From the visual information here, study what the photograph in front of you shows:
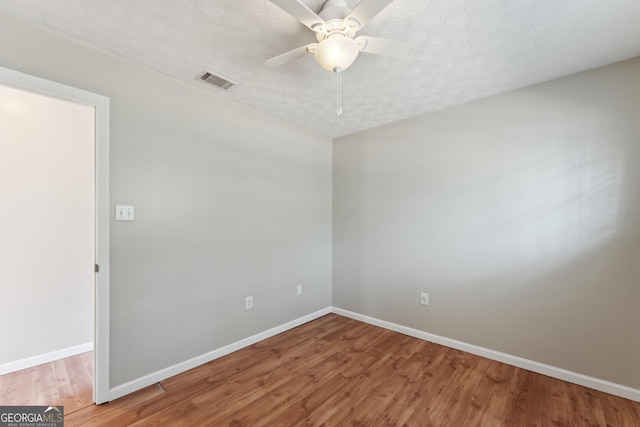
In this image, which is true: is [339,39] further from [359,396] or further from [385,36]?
[359,396]

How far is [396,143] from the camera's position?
119 inches

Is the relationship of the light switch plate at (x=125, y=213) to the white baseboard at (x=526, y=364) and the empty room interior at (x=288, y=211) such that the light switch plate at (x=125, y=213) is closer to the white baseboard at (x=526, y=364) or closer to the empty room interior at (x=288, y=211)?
the empty room interior at (x=288, y=211)

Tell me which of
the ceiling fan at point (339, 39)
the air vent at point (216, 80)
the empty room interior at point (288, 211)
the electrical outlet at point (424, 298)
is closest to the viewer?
the ceiling fan at point (339, 39)

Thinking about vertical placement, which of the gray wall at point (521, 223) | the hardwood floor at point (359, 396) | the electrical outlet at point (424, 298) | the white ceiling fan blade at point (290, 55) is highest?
the white ceiling fan blade at point (290, 55)

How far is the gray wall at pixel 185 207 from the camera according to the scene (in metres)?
1.85

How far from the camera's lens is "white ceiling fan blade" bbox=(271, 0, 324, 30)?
1.13 meters

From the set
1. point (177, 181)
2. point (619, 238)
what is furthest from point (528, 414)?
point (177, 181)

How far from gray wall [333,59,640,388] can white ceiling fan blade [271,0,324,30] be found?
75.0 inches

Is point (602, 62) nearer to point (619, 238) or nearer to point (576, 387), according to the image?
point (619, 238)

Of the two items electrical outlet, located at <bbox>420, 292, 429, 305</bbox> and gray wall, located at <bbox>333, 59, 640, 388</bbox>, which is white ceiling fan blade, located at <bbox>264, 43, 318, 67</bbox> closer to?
gray wall, located at <bbox>333, 59, 640, 388</bbox>

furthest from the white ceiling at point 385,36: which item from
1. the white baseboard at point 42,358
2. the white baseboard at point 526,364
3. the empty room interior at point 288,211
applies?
the white baseboard at point 42,358

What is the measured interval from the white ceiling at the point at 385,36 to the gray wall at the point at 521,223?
35cm

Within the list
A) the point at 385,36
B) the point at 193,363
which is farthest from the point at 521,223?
the point at 193,363

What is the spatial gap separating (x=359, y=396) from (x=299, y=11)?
2.37 meters
